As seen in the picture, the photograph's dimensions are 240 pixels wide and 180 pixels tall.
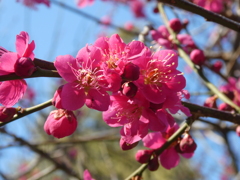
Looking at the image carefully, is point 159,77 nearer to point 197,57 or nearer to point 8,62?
point 8,62

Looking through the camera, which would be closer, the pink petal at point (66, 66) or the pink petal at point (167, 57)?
the pink petal at point (66, 66)

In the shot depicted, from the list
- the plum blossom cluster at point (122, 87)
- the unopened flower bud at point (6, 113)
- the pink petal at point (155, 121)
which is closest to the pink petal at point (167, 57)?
the plum blossom cluster at point (122, 87)

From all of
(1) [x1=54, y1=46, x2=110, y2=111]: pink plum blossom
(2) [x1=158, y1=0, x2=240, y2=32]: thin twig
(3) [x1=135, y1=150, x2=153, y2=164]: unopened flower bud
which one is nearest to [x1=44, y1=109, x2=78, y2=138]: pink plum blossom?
(1) [x1=54, y1=46, x2=110, y2=111]: pink plum blossom

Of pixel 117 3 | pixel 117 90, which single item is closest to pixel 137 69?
pixel 117 90

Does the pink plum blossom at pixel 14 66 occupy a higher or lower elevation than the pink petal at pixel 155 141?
higher

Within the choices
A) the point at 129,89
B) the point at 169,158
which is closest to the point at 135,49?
the point at 129,89

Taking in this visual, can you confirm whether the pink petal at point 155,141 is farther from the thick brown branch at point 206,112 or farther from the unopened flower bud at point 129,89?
the unopened flower bud at point 129,89

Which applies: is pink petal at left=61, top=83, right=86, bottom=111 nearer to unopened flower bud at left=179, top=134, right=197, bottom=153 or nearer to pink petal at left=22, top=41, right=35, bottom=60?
pink petal at left=22, top=41, right=35, bottom=60

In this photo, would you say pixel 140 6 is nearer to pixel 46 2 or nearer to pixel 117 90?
pixel 46 2
